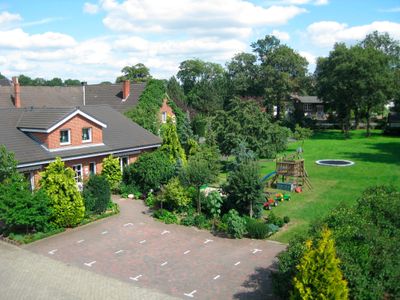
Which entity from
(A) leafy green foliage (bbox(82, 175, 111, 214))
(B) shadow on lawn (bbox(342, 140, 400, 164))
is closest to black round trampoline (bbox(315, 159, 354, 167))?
(B) shadow on lawn (bbox(342, 140, 400, 164))

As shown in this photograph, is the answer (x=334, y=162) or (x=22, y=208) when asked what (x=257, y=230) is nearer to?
(x=22, y=208)

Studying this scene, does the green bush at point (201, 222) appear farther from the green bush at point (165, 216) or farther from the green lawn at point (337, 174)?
the green lawn at point (337, 174)

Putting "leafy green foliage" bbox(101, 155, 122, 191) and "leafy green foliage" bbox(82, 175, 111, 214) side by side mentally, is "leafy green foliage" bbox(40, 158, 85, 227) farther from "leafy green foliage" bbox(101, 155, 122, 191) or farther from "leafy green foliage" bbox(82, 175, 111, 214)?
"leafy green foliage" bbox(101, 155, 122, 191)

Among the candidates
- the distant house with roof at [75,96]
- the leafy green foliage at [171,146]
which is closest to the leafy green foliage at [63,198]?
the leafy green foliage at [171,146]

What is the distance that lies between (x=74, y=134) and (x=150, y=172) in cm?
557

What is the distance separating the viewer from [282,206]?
24.2m

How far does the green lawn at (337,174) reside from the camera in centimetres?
2286

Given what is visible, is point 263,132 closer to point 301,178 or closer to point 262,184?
point 301,178

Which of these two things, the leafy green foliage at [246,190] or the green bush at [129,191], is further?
the green bush at [129,191]

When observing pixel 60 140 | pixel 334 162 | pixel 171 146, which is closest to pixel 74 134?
pixel 60 140

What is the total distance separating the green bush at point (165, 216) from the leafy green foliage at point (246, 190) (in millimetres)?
3137

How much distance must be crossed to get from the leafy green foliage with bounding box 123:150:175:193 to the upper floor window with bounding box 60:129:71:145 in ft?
13.6

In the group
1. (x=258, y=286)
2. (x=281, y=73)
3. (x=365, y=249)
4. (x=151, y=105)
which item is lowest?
(x=258, y=286)

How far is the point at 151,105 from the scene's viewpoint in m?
46.2
